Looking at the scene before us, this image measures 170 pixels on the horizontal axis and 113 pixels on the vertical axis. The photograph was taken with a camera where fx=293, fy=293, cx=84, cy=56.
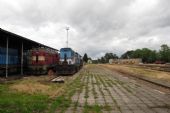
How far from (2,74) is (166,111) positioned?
967 inches

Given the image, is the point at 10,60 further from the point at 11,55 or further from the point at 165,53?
the point at 165,53

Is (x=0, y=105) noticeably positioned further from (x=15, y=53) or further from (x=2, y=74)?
(x=15, y=53)

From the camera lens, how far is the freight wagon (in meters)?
31.0

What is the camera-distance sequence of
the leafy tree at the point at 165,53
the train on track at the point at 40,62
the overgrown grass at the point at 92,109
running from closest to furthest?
the overgrown grass at the point at 92,109 → the train on track at the point at 40,62 → the leafy tree at the point at 165,53

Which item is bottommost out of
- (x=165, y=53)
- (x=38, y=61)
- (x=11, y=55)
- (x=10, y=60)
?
(x=38, y=61)

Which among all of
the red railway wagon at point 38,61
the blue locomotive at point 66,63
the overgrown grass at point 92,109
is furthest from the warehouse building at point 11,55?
the overgrown grass at point 92,109

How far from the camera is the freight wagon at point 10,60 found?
102 feet

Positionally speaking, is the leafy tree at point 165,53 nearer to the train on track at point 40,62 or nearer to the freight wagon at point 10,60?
the train on track at point 40,62

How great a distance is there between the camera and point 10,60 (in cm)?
3516

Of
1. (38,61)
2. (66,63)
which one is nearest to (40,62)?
(38,61)

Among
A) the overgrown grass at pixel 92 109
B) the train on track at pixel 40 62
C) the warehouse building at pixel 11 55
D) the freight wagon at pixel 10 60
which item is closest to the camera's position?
the overgrown grass at pixel 92 109

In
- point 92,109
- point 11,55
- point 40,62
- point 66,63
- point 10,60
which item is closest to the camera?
point 92,109

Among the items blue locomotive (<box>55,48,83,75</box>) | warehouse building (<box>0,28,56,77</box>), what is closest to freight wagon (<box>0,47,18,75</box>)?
warehouse building (<box>0,28,56,77</box>)

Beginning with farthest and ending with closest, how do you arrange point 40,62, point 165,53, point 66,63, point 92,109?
point 165,53, point 66,63, point 40,62, point 92,109
